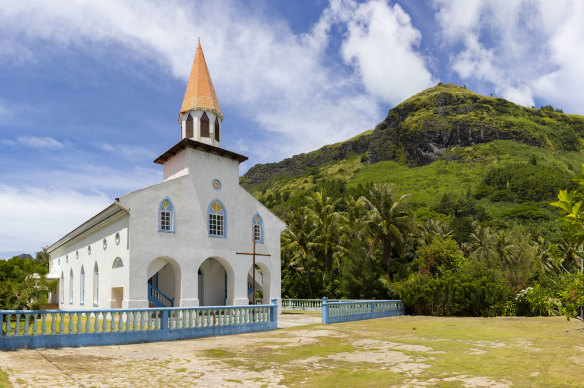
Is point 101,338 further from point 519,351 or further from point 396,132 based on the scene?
point 396,132

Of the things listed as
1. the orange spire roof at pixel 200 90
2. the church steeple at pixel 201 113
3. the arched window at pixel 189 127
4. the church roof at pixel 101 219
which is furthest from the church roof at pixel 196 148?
the church roof at pixel 101 219

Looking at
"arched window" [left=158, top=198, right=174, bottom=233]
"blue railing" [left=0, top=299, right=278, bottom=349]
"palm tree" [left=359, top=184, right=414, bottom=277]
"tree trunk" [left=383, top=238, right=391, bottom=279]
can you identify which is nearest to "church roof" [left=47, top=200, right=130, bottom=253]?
"arched window" [left=158, top=198, right=174, bottom=233]

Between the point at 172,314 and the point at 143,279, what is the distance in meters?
6.25

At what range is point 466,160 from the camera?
124875 millimetres

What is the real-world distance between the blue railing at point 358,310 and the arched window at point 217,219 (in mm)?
6642

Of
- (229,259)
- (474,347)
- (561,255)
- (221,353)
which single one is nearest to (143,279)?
(229,259)

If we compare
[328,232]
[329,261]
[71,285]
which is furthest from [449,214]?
[71,285]

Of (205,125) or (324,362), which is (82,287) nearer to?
(205,125)

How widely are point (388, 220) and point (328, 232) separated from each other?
6786 millimetres

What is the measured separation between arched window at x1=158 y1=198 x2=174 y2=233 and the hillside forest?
13709 millimetres

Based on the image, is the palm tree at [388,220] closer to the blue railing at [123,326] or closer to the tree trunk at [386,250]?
the tree trunk at [386,250]

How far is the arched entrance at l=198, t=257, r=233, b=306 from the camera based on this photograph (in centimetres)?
2502

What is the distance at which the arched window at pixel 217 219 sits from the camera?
76.7ft

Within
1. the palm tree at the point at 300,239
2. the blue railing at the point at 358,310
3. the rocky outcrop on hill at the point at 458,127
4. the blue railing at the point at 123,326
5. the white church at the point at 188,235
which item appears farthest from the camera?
the rocky outcrop on hill at the point at 458,127
